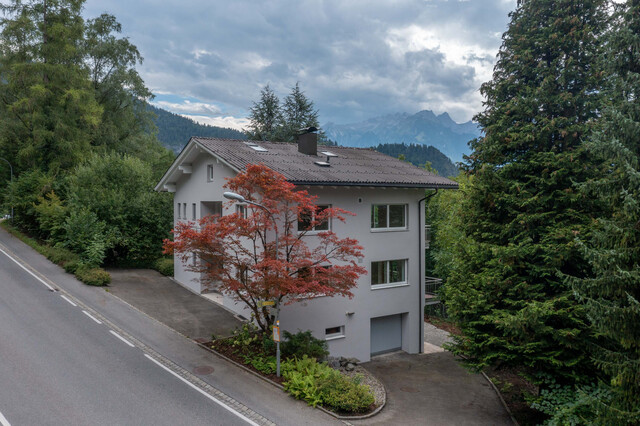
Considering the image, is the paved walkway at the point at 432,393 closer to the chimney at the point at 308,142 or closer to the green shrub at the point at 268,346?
the green shrub at the point at 268,346

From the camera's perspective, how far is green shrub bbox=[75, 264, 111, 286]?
21172 mm

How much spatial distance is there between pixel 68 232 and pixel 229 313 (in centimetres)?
1266

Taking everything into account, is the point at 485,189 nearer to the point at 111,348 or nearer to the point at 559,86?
the point at 559,86

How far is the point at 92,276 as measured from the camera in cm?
2141

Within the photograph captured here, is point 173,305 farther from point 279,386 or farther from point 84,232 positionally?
point 279,386

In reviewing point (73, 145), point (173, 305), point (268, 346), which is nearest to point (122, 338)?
point (173, 305)

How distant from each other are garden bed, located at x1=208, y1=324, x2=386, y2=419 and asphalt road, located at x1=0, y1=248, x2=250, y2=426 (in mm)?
2304

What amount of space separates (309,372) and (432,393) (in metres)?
5.19

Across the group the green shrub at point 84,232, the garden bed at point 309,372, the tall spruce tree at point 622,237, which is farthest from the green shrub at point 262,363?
the green shrub at point 84,232

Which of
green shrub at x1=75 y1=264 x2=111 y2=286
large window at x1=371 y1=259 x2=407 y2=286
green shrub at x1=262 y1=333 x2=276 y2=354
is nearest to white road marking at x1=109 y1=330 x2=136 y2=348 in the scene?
green shrub at x1=262 y1=333 x2=276 y2=354

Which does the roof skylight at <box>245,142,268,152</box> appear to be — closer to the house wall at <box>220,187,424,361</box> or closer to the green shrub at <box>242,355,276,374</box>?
the house wall at <box>220,187,424,361</box>

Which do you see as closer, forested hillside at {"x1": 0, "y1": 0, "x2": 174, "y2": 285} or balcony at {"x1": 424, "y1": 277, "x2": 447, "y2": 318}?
forested hillside at {"x1": 0, "y1": 0, "x2": 174, "y2": 285}

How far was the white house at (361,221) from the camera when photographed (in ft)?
56.9

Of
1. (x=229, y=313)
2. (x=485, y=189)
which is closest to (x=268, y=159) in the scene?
(x=229, y=313)
